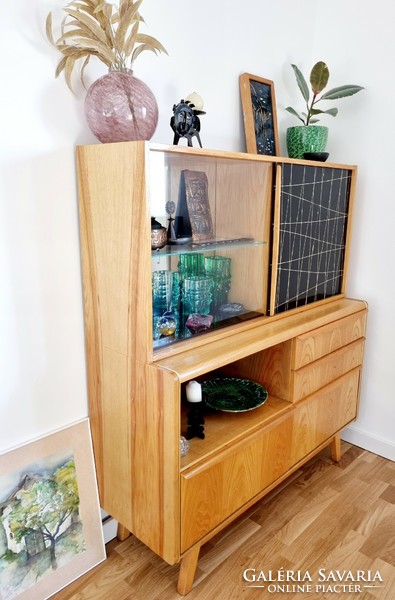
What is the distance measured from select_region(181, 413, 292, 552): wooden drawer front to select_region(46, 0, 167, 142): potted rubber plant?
→ 1.02 meters

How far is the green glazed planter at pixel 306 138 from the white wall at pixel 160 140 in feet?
0.59

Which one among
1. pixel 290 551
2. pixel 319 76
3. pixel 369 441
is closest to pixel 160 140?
pixel 319 76

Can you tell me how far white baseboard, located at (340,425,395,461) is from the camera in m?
2.17

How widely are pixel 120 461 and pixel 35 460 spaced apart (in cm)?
27

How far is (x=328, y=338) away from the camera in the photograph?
5.87 ft

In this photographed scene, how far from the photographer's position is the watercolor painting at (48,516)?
133 cm

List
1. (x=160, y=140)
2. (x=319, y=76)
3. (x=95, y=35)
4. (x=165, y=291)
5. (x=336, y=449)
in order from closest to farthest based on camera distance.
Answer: (x=95, y=35) → (x=165, y=291) → (x=160, y=140) → (x=319, y=76) → (x=336, y=449)

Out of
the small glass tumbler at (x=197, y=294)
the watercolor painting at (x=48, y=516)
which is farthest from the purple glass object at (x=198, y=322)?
the watercolor painting at (x=48, y=516)

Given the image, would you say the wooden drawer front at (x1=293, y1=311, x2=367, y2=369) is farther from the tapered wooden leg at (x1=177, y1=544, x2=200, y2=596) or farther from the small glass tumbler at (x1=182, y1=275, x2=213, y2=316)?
the tapered wooden leg at (x1=177, y1=544, x2=200, y2=596)

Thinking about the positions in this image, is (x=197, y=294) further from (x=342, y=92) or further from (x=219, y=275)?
(x=342, y=92)

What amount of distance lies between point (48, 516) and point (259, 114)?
5.68 feet

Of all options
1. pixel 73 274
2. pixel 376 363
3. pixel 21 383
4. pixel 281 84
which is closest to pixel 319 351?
pixel 376 363

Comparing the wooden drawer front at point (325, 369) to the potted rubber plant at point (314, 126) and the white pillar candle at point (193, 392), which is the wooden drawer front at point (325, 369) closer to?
the white pillar candle at point (193, 392)

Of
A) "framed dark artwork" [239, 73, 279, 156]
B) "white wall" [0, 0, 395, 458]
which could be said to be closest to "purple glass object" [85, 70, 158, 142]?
"white wall" [0, 0, 395, 458]
